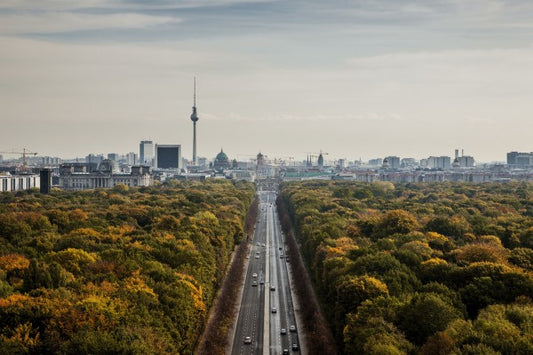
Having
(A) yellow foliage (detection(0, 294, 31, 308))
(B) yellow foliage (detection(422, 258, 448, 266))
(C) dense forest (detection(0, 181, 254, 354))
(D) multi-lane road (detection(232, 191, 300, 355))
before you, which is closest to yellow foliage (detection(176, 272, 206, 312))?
(C) dense forest (detection(0, 181, 254, 354))

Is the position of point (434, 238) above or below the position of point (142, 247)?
above

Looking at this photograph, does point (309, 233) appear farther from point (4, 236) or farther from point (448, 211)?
point (4, 236)

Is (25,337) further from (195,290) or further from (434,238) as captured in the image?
(434,238)

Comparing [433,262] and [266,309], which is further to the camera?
[266,309]

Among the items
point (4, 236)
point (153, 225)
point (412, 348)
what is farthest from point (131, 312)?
point (153, 225)

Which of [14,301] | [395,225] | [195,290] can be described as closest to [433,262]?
[195,290]

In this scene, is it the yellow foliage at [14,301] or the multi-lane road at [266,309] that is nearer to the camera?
the yellow foliage at [14,301]

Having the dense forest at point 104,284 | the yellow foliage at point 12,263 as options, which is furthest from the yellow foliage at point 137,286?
the yellow foliage at point 12,263

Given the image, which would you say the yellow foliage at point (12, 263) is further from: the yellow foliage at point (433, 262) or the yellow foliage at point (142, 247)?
the yellow foliage at point (433, 262)
